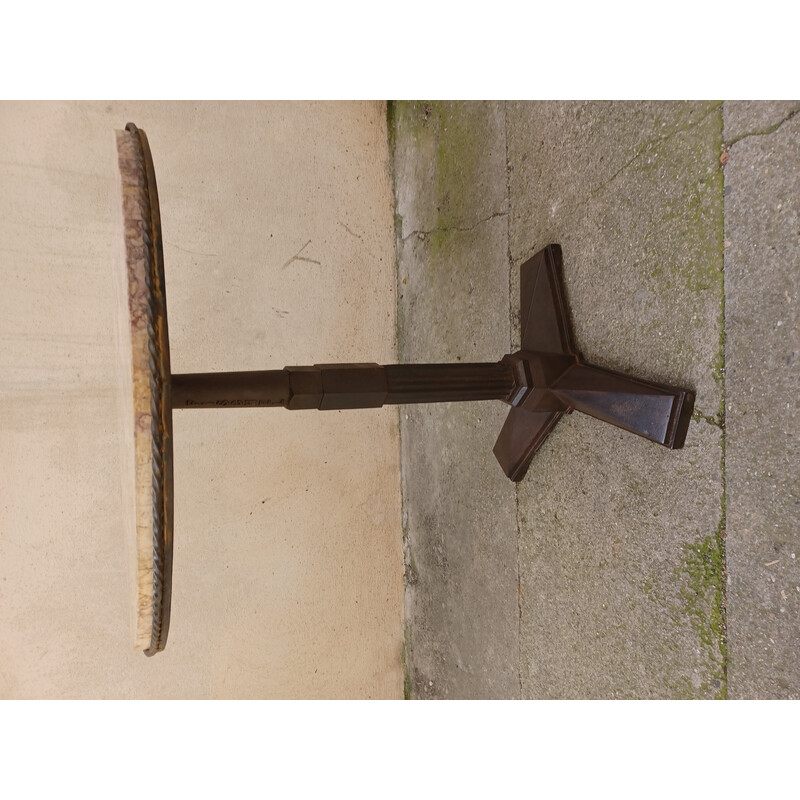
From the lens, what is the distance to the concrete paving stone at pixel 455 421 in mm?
2242

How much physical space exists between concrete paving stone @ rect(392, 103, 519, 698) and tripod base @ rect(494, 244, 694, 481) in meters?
0.25

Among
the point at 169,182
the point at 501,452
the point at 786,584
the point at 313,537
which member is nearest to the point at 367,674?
the point at 313,537

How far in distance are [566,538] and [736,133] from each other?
1.14m

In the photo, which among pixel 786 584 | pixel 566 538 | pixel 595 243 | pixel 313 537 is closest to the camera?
pixel 786 584

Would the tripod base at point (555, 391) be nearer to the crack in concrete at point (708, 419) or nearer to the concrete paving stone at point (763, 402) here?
the crack in concrete at point (708, 419)

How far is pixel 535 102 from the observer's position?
1938 millimetres

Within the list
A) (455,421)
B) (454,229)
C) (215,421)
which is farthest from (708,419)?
(215,421)

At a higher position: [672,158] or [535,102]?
[535,102]

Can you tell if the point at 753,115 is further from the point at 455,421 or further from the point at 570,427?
the point at 455,421

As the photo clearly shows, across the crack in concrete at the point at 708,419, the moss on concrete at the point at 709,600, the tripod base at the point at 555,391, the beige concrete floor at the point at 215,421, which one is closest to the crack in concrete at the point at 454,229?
the beige concrete floor at the point at 215,421

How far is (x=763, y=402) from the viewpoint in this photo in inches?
49.3

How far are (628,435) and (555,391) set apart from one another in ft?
0.73

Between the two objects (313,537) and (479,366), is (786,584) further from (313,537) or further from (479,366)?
(313,537)

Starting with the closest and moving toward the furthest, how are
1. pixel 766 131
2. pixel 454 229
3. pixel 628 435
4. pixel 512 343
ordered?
pixel 766 131 → pixel 628 435 → pixel 512 343 → pixel 454 229
